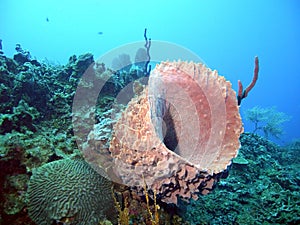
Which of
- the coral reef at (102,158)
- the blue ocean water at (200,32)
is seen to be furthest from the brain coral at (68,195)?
the blue ocean water at (200,32)

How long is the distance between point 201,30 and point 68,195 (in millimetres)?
121873

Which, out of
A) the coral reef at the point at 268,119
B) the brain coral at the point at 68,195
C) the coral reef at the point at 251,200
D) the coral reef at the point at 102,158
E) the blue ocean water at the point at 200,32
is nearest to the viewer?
the brain coral at the point at 68,195

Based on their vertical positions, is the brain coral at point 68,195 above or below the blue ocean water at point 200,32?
Result: below

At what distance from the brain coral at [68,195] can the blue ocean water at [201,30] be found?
91388 mm

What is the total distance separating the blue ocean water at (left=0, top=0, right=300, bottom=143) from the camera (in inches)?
3669

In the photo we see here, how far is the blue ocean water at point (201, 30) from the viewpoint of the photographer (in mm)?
93188

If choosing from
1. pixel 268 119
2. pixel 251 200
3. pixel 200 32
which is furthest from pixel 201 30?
pixel 251 200

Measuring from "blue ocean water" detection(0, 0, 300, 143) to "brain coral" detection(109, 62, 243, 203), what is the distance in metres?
91.2

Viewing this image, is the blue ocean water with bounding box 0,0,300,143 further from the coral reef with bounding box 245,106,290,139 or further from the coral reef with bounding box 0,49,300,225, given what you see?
the coral reef with bounding box 0,49,300,225

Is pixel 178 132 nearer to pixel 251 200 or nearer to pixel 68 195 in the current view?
pixel 68 195

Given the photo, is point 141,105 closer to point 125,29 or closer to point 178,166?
point 178,166

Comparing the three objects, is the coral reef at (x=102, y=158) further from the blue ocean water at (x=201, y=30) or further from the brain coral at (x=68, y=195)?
the blue ocean water at (x=201, y=30)

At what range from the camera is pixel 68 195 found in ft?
7.67

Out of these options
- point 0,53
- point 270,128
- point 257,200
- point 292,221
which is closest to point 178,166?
point 292,221
